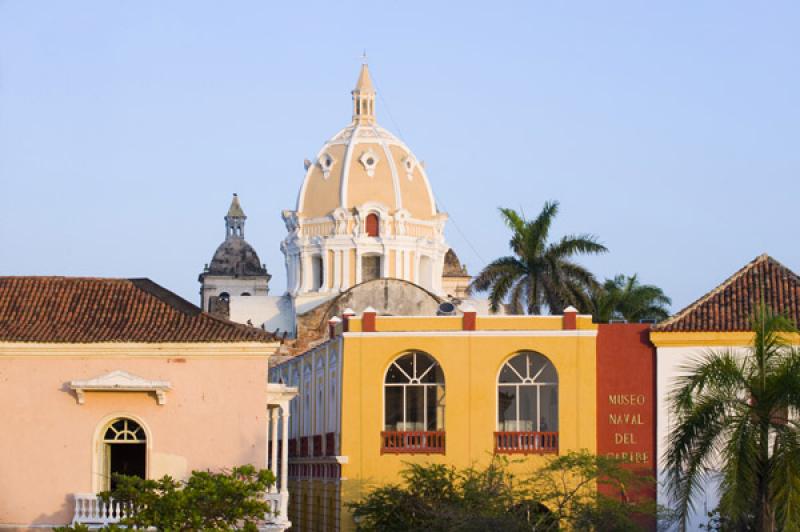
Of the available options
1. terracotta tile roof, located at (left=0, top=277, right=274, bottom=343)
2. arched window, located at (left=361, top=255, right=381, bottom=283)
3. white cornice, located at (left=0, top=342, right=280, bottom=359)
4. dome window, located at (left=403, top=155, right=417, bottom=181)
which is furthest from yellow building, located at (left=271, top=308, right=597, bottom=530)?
dome window, located at (left=403, top=155, right=417, bottom=181)

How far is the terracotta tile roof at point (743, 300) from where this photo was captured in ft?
129

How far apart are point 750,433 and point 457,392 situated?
485 inches

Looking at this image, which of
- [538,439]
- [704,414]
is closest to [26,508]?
[538,439]

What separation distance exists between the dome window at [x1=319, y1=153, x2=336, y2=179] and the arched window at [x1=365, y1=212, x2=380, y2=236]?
2.66 metres

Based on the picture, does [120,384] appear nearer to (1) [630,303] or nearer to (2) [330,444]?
(2) [330,444]

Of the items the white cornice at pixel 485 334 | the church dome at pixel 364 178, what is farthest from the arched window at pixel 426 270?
the white cornice at pixel 485 334

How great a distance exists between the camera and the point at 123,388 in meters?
35.0

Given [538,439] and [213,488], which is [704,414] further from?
[538,439]

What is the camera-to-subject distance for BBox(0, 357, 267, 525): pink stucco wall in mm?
35281

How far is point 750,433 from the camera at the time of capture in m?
28.0

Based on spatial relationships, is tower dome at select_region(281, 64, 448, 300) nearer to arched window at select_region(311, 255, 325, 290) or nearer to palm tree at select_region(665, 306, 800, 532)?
arched window at select_region(311, 255, 325, 290)

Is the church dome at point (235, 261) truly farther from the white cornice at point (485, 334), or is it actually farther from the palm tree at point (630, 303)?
the white cornice at point (485, 334)

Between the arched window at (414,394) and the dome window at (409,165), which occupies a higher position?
the dome window at (409,165)

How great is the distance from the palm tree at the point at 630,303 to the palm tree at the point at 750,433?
27.5 meters
